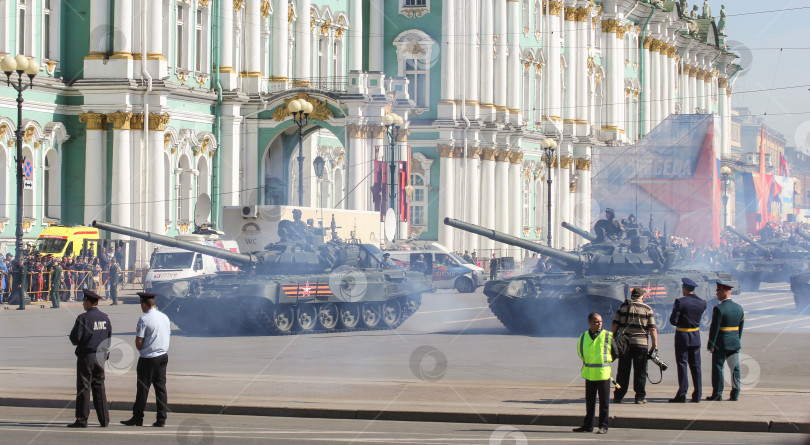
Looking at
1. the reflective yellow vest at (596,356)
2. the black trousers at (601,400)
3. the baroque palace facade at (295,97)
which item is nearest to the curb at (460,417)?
the black trousers at (601,400)

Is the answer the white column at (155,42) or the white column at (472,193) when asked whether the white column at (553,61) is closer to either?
the white column at (472,193)

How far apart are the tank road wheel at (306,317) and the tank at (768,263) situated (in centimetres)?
2734

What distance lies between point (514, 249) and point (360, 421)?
52.7 m

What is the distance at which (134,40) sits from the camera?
139 ft

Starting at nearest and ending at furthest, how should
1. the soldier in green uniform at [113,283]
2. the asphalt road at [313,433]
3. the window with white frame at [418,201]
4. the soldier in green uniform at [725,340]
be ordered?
the asphalt road at [313,433] → the soldier in green uniform at [725,340] → the soldier in green uniform at [113,283] → the window with white frame at [418,201]

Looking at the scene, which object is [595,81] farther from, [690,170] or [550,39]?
[690,170]

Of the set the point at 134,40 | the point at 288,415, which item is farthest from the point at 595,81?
the point at 288,415

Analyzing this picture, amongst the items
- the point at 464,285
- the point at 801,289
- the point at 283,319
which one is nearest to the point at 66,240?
the point at 283,319

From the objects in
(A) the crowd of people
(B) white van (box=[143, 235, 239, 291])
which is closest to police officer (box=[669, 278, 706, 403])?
(A) the crowd of people

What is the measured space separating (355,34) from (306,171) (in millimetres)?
6439

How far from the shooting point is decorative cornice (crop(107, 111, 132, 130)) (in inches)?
1668

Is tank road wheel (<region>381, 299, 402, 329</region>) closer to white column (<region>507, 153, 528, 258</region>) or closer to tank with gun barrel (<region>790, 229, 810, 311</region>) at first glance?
tank with gun barrel (<region>790, 229, 810, 311</region>)

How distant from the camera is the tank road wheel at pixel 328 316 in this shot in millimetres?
27891

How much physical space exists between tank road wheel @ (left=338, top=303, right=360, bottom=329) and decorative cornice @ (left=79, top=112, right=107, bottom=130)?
17033mm
